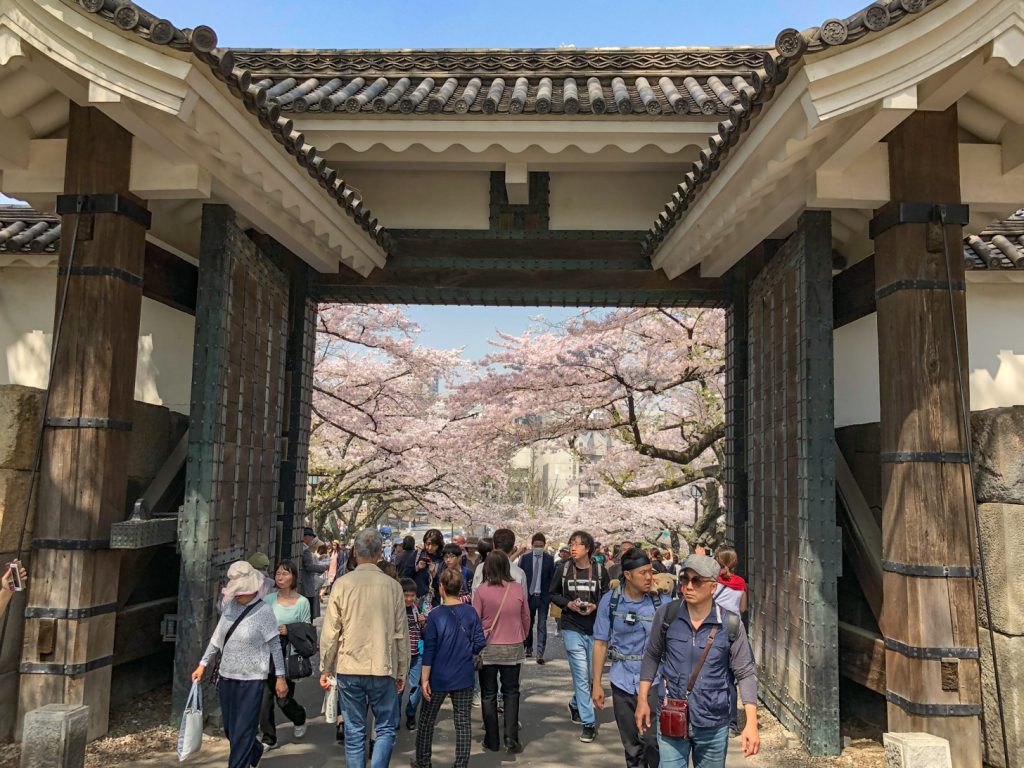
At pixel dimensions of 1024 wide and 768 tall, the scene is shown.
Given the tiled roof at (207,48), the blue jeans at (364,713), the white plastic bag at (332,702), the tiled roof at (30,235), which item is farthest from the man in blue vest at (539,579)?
the tiled roof at (30,235)

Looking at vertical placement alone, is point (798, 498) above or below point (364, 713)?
above

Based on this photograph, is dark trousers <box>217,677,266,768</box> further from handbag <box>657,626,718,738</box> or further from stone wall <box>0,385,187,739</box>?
handbag <box>657,626,718,738</box>

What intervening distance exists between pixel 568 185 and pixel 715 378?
7.85 metres

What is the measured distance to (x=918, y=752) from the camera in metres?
4.09

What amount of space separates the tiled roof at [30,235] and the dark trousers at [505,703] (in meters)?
6.52

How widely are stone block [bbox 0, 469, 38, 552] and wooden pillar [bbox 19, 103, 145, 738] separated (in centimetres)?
9

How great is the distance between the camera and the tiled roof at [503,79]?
7199 millimetres

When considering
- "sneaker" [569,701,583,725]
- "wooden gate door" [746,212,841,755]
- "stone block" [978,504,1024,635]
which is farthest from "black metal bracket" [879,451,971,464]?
"sneaker" [569,701,583,725]

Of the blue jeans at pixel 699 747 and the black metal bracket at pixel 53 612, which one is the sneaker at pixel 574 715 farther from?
the black metal bracket at pixel 53 612

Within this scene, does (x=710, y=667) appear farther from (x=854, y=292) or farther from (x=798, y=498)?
(x=854, y=292)

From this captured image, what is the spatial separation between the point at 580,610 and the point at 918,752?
9.09ft

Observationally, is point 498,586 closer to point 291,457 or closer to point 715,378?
point 291,457

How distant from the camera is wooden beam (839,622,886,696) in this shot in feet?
18.1

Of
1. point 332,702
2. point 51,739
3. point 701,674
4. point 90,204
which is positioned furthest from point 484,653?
point 90,204
